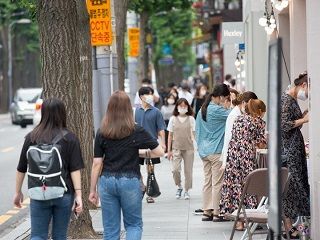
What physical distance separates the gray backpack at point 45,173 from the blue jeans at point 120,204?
2.47 ft

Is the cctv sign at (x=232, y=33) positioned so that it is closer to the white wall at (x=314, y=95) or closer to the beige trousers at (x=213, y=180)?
the beige trousers at (x=213, y=180)

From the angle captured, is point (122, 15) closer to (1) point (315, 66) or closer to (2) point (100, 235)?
(2) point (100, 235)

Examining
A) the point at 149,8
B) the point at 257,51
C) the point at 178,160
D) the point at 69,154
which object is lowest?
the point at 178,160

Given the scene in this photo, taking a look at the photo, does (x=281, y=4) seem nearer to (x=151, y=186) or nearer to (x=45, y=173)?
(x=151, y=186)

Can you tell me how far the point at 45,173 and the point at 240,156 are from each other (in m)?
4.52

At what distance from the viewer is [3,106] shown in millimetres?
78000

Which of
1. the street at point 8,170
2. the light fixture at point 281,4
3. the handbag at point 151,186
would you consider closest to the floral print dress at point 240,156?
the handbag at point 151,186

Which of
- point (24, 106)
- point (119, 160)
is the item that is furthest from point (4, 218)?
point (24, 106)

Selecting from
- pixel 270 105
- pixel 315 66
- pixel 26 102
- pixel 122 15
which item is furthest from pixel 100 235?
pixel 26 102

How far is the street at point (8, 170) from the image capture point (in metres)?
16.6

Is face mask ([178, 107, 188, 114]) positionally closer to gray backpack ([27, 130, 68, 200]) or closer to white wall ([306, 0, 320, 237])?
white wall ([306, 0, 320, 237])

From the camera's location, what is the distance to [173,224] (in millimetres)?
13914

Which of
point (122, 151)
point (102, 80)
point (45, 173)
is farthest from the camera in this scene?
point (102, 80)

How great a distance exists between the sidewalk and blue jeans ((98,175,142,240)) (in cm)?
302
